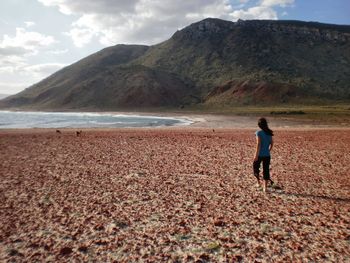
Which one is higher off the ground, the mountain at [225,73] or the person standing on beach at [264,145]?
the mountain at [225,73]

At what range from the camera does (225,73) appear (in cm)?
12069

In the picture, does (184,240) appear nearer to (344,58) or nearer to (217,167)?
(217,167)

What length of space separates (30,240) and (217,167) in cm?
888

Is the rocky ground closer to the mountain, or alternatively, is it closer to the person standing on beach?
the person standing on beach

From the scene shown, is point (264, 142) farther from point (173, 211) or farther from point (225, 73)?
point (225, 73)

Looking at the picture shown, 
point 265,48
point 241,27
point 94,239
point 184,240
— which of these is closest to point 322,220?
point 184,240

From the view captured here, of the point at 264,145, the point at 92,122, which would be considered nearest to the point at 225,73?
the point at 92,122

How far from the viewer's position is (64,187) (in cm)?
1125

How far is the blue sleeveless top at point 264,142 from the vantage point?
1024 centimetres

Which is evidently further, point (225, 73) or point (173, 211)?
point (225, 73)

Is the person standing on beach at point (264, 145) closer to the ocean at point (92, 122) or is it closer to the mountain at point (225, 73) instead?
the ocean at point (92, 122)

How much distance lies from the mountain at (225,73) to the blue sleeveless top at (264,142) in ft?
276

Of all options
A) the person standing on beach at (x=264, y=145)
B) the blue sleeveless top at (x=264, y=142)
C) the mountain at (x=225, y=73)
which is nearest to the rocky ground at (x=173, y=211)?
the person standing on beach at (x=264, y=145)

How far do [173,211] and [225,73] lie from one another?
116m
